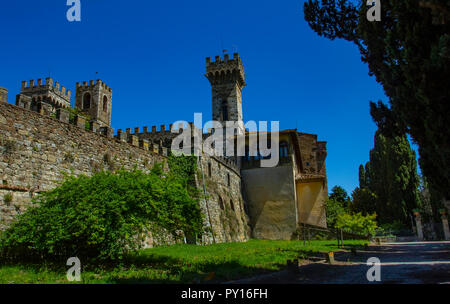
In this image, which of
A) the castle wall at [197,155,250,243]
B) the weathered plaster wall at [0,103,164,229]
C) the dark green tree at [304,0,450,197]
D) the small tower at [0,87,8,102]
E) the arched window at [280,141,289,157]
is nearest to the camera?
the dark green tree at [304,0,450,197]

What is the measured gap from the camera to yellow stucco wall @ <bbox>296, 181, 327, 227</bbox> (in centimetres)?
2992

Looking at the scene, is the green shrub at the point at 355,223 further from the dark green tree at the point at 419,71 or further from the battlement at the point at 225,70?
the battlement at the point at 225,70

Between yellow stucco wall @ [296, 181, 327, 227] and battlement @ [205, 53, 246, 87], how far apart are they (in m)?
17.3

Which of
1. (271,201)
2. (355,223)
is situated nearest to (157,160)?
(271,201)

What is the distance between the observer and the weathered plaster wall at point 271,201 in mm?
27844

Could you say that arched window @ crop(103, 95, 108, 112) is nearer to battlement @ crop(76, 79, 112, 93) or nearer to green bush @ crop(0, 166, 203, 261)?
battlement @ crop(76, 79, 112, 93)

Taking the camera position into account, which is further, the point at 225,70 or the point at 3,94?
the point at 225,70

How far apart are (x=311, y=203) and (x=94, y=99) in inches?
1377

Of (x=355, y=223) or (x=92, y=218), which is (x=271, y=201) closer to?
(x=355, y=223)

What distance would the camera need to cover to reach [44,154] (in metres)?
10.9

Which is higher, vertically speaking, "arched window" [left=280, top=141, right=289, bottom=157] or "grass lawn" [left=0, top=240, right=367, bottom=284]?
"arched window" [left=280, top=141, right=289, bottom=157]

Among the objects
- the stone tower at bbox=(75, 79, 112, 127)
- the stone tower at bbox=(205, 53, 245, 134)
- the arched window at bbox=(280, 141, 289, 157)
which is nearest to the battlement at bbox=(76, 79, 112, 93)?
the stone tower at bbox=(75, 79, 112, 127)

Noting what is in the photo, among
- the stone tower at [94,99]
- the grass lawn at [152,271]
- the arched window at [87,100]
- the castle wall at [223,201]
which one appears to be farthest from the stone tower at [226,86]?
the grass lawn at [152,271]
